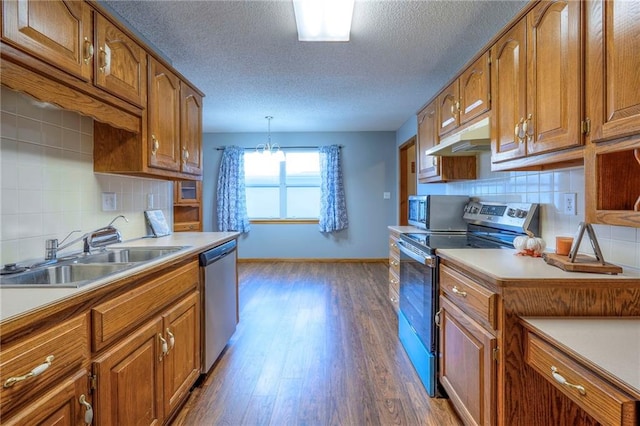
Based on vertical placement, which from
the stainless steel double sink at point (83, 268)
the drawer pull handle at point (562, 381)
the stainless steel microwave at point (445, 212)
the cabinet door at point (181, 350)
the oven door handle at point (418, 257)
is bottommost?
the cabinet door at point (181, 350)

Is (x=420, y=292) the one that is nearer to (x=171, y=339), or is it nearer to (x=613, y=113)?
(x=613, y=113)

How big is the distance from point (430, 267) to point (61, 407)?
171 centimetres

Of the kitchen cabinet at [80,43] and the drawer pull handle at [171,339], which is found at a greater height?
the kitchen cabinet at [80,43]

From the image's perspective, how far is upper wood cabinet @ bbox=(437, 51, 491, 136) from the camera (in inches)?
78.0

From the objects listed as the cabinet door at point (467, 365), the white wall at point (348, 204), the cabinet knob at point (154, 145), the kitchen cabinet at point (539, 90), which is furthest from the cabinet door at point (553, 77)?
the white wall at point (348, 204)

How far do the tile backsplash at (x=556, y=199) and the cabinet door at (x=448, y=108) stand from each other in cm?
40

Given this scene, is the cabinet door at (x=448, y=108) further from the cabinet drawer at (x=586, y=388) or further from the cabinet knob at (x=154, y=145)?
the cabinet knob at (x=154, y=145)

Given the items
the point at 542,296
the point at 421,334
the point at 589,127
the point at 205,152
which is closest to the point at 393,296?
the point at 421,334

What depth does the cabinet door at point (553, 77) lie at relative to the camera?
126 centimetres

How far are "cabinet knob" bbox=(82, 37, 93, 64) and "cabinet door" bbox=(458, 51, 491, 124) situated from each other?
7.02ft

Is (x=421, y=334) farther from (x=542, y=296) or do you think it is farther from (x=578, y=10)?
(x=578, y=10)

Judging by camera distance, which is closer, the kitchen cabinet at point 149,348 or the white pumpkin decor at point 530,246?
the kitchen cabinet at point 149,348

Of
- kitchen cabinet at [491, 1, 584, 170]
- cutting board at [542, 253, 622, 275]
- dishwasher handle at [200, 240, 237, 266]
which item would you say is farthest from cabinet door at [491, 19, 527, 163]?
dishwasher handle at [200, 240, 237, 266]

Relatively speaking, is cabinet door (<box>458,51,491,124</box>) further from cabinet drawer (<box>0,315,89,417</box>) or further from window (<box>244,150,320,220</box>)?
window (<box>244,150,320,220</box>)
